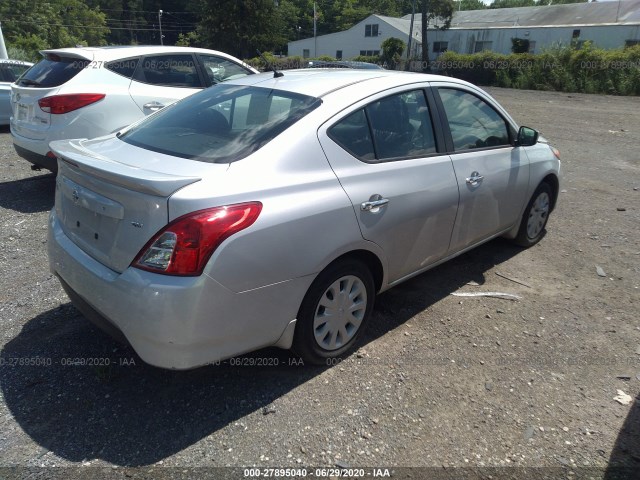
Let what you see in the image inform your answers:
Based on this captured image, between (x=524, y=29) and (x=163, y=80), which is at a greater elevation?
(x=524, y=29)

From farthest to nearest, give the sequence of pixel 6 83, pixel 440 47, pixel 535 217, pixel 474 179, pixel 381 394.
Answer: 1. pixel 440 47
2. pixel 6 83
3. pixel 535 217
4. pixel 474 179
5. pixel 381 394

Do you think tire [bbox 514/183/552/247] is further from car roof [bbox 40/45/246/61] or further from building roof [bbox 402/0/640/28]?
building roof [bbox 402/0/640/28]

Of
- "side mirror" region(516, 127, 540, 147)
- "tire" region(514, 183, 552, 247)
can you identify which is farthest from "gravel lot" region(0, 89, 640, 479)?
"side mirror" region(516, 127, 540, 147)

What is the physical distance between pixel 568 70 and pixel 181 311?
2980 cm

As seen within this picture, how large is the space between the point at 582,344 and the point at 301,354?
204cm

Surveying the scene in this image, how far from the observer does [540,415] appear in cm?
280

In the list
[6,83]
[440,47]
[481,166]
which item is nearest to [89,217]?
[481,166]

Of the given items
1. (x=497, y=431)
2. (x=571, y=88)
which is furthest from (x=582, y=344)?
(x=571, y=88)

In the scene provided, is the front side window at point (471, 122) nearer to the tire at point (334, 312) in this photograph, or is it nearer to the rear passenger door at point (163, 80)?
the tire at point (334, 312)

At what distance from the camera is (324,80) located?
3.37 meters

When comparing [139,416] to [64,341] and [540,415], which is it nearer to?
[64,341]

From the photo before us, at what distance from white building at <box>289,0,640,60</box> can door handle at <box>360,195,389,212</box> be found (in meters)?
36.8

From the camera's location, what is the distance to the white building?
38219mm

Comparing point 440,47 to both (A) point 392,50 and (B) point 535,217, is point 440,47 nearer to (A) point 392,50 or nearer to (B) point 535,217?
(A) point 392,50
